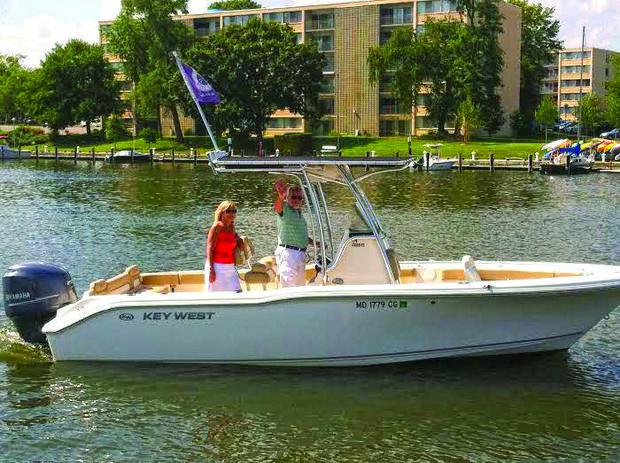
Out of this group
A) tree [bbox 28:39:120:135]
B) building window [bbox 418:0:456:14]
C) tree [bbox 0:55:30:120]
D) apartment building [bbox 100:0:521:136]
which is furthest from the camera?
tree [bbox 0:55:30:120]

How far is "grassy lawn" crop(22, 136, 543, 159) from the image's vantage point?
7912 cm

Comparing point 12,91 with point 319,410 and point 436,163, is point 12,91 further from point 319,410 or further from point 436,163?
point 319,410

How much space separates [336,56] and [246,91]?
54.6 feet

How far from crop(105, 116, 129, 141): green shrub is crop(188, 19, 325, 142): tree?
19.2m

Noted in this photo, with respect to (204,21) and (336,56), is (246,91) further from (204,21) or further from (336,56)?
(204,21)

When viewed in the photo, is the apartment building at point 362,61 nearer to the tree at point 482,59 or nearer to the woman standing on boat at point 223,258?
the tree at point 482,59

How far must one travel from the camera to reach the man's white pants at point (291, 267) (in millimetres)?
12617

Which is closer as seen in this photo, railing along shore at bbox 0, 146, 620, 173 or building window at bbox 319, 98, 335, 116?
railing along shore at bbox 0, 146, 620, 173

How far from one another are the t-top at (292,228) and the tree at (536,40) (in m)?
102

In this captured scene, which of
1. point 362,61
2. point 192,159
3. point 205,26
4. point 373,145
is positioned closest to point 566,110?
point 362,61

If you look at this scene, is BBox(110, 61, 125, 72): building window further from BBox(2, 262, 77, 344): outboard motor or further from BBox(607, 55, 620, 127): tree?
BBox(2, 262, 77, 344): outboard motor

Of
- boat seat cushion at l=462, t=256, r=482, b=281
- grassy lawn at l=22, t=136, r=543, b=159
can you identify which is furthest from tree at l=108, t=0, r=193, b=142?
boat seat cushion at l=462, t=256, r=482, b=281

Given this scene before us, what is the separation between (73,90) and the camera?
4205 inches

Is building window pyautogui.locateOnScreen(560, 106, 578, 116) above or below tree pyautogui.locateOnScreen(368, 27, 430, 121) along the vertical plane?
below
